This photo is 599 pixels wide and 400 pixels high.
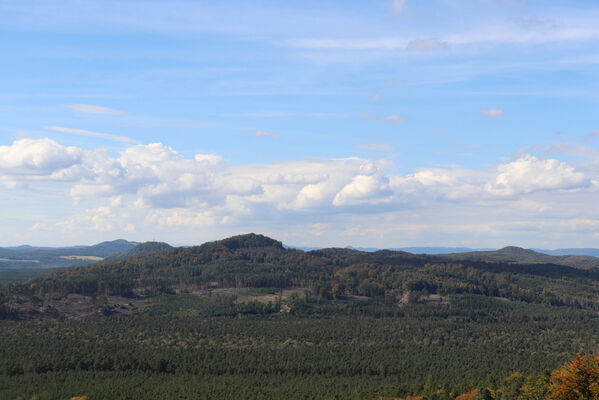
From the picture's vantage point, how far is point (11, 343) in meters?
192

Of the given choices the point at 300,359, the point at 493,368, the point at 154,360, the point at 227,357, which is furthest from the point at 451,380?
the point at 154,360

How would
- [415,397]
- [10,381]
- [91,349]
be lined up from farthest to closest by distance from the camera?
[91,349] → [10,381] → [415,397]

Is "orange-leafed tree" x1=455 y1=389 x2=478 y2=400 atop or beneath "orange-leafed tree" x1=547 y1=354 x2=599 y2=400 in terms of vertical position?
beneath

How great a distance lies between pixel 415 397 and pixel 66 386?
98336 mm

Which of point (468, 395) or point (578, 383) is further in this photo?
point (468, 395)

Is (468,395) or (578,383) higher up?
(578,383)

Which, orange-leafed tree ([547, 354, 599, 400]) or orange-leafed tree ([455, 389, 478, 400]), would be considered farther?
orange-leafed tree ([455, 389, 478, 400])

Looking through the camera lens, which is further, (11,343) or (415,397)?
(11,343)

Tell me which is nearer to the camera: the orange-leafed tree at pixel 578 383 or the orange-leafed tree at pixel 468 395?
the orange-leafed tree at pixel 578 383

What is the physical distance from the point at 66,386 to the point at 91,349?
40049 mm

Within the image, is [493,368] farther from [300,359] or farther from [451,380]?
[300,359]

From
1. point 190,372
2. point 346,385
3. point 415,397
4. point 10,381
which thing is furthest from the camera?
point 190,372

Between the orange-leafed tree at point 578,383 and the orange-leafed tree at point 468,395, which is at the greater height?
the orange-leafed tree at point 578,383

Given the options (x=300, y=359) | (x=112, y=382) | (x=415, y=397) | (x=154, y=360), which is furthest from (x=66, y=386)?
(x=415, y=397)
